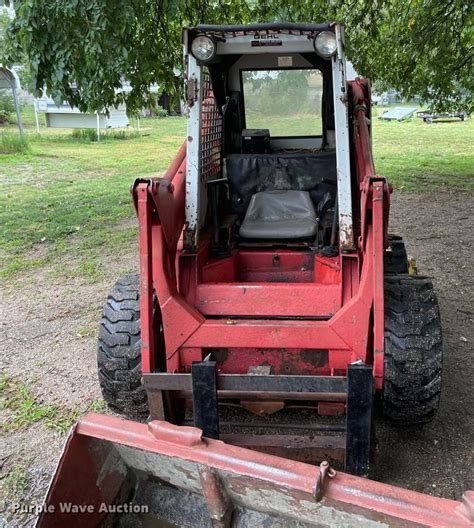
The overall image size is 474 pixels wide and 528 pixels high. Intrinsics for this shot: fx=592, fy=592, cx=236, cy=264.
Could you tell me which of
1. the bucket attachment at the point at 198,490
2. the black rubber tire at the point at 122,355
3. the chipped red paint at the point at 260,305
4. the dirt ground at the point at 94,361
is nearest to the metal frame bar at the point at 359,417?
the chipped red paint at the point at 260,305

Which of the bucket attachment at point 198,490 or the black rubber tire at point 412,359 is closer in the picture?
the bucket attachment at point 198,490

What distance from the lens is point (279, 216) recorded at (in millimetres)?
3965

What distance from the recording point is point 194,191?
11.2ft

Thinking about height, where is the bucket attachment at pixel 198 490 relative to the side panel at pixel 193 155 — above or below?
below

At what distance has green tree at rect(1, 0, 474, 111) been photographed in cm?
516

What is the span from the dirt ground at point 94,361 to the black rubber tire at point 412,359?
24 cm

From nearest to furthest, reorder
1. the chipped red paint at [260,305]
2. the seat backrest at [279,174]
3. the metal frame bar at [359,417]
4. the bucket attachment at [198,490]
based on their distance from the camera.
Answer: the bucket attachment at [198,490] < the metal frame bar at [359,417] < the chipped red paint at [260,305] < the seat backrest at [279,174]

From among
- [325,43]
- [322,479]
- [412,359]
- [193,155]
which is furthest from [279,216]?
[322,479]

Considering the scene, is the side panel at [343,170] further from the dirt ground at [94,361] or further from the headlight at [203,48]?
the dirt ground at [94,361]

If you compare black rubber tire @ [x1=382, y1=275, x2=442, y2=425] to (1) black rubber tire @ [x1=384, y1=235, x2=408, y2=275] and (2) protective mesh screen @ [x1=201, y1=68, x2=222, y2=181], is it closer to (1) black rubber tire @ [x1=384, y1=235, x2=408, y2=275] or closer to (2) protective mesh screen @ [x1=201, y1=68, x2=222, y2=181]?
(1) black rubber tire @ [x1=384, y1=235, x2=408, y2=275]

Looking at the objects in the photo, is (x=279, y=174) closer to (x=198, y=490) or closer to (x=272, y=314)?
(x=272, y=314)

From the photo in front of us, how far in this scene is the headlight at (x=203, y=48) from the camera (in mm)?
3105

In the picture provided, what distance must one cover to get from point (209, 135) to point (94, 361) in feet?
6.05

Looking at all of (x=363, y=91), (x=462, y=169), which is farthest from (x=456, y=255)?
(x=462, y=169)
